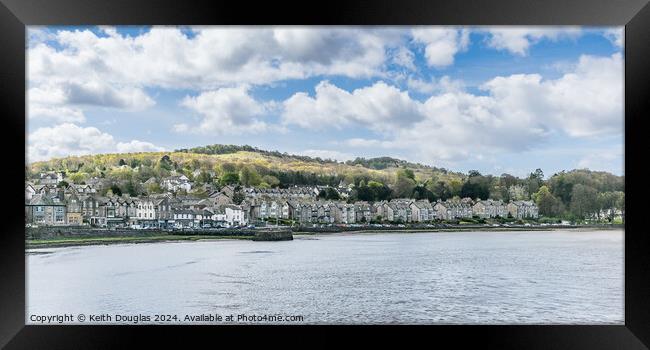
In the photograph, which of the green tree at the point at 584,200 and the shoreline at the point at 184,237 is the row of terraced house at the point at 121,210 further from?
the green tree at the point at 584,200

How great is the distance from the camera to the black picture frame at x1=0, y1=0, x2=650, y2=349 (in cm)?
361

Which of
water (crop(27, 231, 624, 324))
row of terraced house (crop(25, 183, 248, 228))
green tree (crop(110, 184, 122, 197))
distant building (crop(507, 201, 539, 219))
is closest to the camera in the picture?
water (crop(27, 231, 624, 324))

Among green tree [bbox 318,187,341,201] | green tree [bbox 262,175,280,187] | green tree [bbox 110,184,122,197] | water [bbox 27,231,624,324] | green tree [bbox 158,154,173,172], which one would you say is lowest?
water [bbox 27,231,624,324]

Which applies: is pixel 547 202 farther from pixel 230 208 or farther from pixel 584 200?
pixel 230 208

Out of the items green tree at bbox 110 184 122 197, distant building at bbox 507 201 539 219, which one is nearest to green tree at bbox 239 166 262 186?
green tree at bbox 110 184 122 197

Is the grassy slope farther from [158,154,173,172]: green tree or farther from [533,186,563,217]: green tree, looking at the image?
[533,186,563,217]: green tree

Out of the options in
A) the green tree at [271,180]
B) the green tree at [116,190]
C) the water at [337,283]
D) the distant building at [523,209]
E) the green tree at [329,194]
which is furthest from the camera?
the distant building at [523,209]

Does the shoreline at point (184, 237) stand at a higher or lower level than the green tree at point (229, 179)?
lower

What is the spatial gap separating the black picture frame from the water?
1.49 metres
